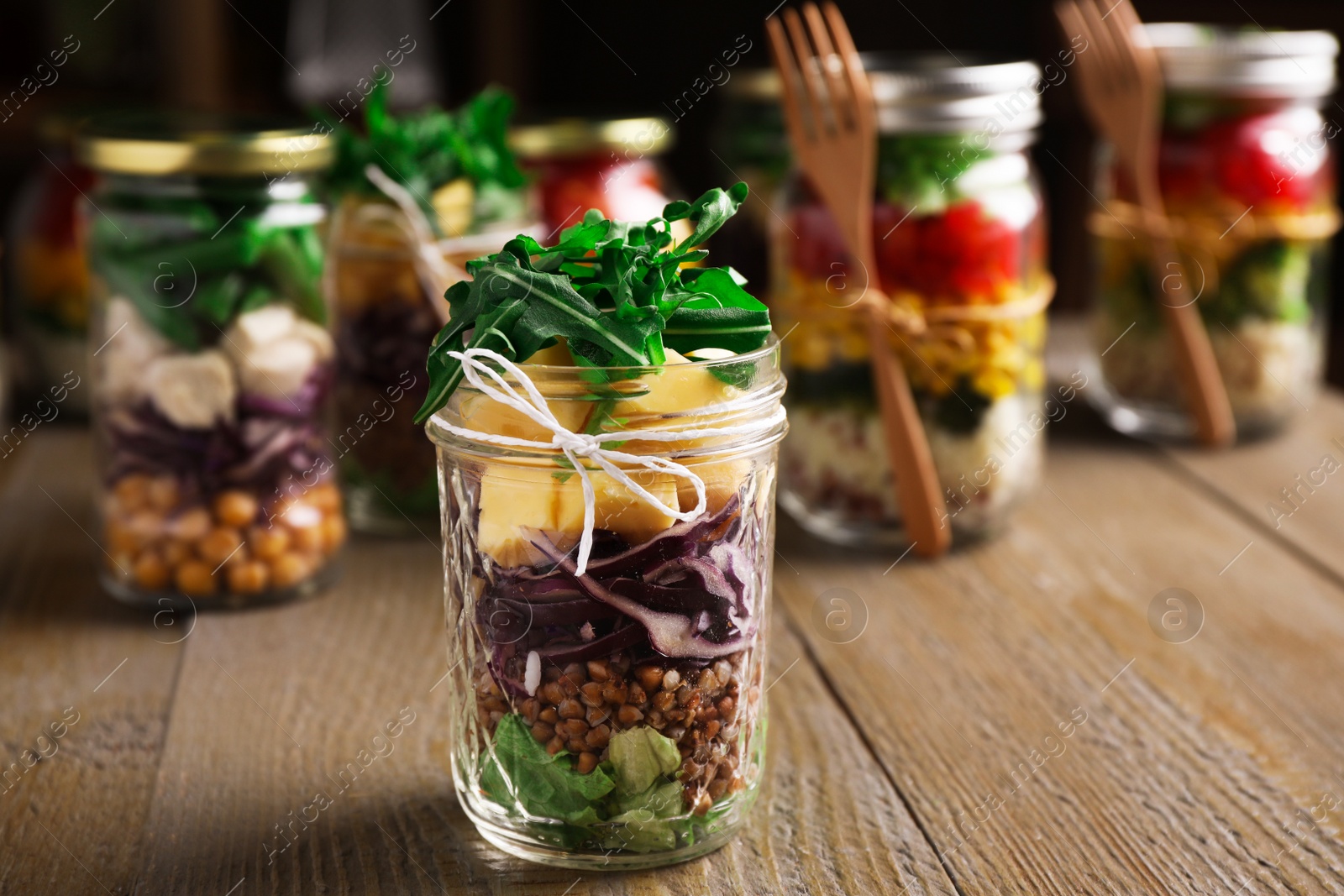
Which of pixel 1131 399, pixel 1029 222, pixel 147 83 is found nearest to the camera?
pixel 1029 222

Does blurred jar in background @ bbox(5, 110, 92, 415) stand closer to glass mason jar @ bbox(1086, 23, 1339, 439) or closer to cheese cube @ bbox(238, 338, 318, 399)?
cheese cube @ bbox(238, 338, 318, 399)

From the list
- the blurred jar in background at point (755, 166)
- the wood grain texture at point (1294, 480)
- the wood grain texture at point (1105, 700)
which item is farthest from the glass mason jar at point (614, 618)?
the blurred jar in background at point (755, 166)

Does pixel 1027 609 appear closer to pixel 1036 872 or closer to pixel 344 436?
pixel 1036 872

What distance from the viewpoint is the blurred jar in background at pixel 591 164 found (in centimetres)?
122

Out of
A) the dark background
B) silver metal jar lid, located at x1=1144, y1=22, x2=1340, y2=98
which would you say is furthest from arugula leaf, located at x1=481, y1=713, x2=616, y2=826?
the dark background

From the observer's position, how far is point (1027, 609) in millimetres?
967

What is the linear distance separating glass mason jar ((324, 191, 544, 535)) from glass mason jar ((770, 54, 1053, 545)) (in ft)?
0.82

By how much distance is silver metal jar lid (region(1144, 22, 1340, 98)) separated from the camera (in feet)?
4.08

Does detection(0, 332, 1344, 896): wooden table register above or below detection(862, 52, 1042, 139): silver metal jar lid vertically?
below

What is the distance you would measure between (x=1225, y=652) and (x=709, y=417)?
47cm

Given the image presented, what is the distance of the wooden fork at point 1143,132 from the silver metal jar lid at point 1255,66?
23 millimetres

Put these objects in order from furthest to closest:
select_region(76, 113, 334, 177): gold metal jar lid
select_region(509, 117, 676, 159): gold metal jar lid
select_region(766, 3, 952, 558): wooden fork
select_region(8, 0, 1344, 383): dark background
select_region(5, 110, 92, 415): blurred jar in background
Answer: select_region(8, 0, 1344, 383): dark background
select_region(5, 110, 92, 415): blurred jar in background
select_region(509, 117, 676, 159): gold metal jar lid
select_region(766, 3, 952, 558): wooden fork
select_region(76, 113, 334, 177): gold metal jar lid

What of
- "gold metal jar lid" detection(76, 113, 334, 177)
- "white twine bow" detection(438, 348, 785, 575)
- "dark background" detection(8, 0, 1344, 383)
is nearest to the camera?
"white twine bow" detection(438, 348, 785, 575)

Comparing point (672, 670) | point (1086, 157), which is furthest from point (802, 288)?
point (1086, 157)
